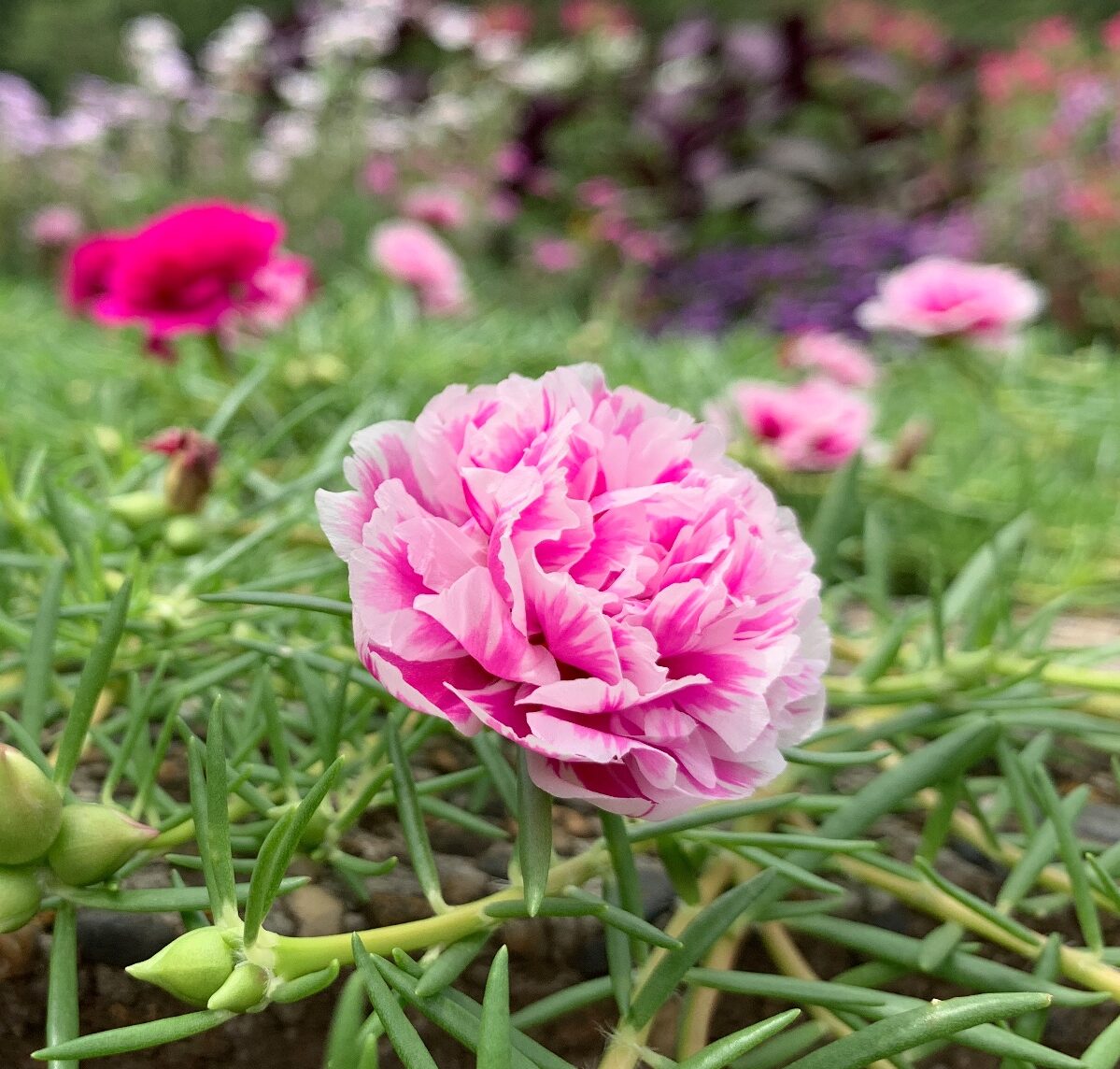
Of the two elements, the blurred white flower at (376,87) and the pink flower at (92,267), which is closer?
the pink flower at (92,267)

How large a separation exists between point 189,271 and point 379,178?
2.52m

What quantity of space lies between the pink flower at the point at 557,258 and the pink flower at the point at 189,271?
2.27m

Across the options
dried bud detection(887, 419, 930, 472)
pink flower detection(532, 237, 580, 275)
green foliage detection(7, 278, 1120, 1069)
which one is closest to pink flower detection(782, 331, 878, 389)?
dried bud detection(887, 419, 930, 472)

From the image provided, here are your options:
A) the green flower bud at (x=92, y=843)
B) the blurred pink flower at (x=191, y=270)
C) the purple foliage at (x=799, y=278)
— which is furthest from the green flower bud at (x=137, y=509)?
the purple foliage at (x=799, y=278)

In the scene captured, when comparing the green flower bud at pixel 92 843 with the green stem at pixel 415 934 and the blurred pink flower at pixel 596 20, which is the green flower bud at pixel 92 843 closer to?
the green stem at pixel 415 934

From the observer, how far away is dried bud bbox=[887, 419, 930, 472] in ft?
2.55

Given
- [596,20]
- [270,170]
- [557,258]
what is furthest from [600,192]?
[596,20]

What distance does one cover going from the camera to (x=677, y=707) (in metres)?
0.27

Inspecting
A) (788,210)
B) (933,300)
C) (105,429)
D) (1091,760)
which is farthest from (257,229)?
(788,210)

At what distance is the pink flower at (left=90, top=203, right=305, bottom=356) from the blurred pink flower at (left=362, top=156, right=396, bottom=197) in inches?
97.0

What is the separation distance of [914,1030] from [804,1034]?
0.06 m

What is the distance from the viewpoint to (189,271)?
78 centimetres

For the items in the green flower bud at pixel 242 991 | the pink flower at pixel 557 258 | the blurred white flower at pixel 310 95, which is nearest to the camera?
the green flower bud at pixel 242 991

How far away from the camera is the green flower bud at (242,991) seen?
24 centimetres
